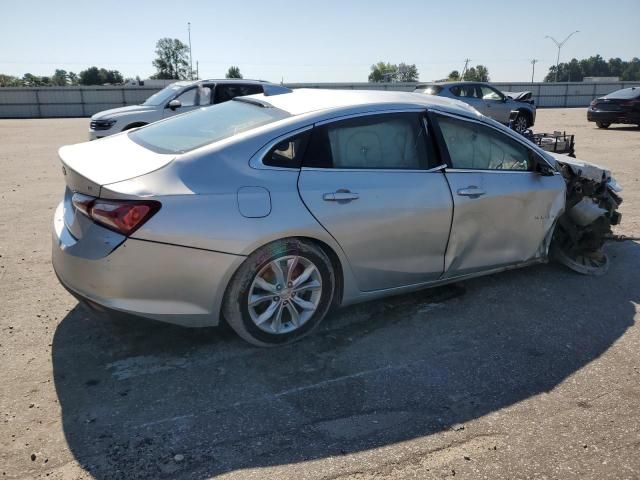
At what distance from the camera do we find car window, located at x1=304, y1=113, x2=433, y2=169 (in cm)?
357

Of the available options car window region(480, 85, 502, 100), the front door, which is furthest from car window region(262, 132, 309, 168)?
car window region(480, 85, 502, 100)

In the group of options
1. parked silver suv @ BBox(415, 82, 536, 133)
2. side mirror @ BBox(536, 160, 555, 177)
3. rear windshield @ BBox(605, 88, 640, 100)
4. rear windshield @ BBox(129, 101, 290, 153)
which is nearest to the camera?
rear windshield @ BBox(129, 101, 290, 153)

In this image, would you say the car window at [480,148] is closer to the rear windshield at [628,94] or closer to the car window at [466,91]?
the car window at [466,91]

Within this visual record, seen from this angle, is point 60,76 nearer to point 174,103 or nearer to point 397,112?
point 174,103

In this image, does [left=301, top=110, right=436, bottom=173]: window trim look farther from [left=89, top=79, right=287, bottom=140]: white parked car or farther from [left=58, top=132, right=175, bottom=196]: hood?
[left=89, top=79, right=287, bottom=140]: white parked car

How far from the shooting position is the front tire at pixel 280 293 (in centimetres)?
328

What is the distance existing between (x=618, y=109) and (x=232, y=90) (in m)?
13.9

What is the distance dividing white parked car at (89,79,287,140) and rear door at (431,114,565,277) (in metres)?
8.52

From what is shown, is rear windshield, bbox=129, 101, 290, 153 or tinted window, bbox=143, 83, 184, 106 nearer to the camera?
rear windshield, bbox=129, 101, 290, 153

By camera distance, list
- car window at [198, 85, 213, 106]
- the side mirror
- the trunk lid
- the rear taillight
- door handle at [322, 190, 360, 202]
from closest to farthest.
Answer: the rear taillight → the trunk lid → door handle at [322, 190, 360, 202] → the side mirror → car window at [198, 85, 213, 106]

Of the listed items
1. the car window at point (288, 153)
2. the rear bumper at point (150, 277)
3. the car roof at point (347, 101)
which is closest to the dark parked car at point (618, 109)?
the car roof at point (347, 101)

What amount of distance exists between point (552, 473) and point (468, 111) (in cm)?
266

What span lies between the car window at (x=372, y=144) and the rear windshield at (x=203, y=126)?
0.34 m

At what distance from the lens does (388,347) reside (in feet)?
11.9
